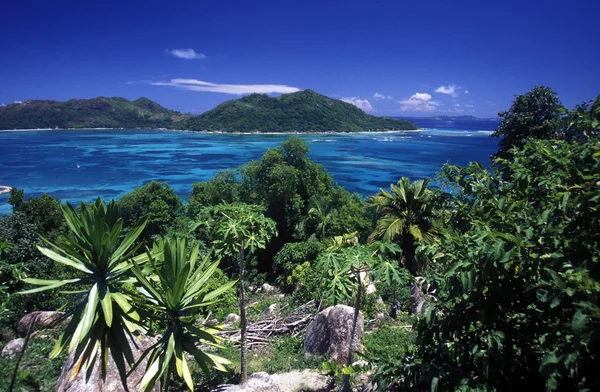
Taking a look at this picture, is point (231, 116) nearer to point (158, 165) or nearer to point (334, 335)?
point (158, 165)

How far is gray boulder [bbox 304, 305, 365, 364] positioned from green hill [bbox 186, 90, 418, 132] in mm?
108766

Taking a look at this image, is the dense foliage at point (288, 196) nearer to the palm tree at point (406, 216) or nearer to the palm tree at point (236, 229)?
the palm tree at point (406, 216)

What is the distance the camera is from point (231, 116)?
126938 millimetres

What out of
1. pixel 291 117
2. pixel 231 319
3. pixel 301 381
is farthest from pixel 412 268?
pixel 291 117

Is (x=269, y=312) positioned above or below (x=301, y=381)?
below

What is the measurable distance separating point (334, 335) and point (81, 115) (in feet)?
543

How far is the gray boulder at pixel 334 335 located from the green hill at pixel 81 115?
14438 cm

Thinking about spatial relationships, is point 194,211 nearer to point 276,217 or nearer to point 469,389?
point 276,217

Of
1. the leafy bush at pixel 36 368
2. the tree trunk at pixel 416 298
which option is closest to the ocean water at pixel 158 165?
the tree trunk at pixel 416 298

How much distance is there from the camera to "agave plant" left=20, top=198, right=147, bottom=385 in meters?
3.70

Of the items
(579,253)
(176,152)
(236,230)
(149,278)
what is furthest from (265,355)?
(176,152)

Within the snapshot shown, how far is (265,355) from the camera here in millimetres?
8477

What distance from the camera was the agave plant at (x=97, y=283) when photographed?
3.70 meters

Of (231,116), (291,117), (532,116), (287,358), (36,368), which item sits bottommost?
(287,358)
